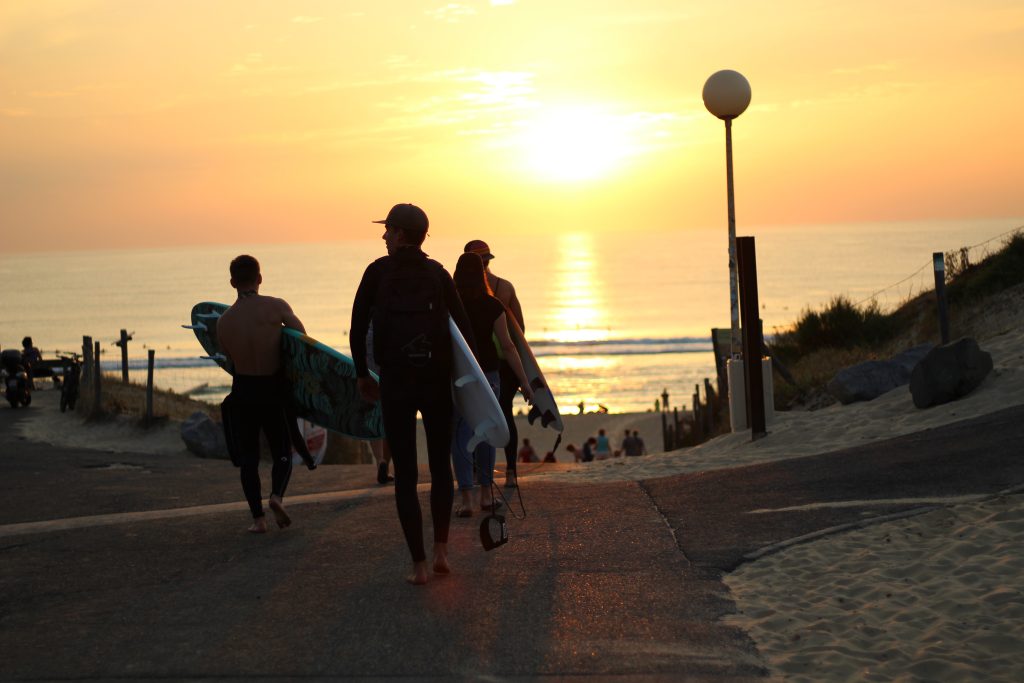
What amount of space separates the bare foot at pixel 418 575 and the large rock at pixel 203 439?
11.4 meters

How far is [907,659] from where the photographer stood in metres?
4.93

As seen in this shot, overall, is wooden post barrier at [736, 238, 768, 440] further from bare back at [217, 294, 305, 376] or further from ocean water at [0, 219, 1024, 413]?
ocean water at [0, 219, 1024, 413]

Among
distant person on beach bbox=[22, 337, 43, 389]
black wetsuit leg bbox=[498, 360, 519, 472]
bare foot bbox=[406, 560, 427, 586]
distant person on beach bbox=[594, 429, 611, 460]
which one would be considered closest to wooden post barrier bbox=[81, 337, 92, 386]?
distant person on beach bbox=[22, 337, 43, 389]

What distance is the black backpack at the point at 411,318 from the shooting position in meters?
6.05

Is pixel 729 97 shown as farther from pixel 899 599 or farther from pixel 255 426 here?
pixel 899 599

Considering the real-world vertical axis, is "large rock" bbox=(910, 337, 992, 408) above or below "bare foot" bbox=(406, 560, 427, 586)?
above

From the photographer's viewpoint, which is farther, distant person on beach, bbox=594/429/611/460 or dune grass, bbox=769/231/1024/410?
distant person on beach, bbox=594/429/611/460

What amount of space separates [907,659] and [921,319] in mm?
16524

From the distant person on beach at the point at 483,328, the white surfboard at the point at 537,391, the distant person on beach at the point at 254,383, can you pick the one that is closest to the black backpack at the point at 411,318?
the distant person on beach at the point at 483,328

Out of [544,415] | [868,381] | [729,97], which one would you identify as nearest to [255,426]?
[544,415]

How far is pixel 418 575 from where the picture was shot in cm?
622

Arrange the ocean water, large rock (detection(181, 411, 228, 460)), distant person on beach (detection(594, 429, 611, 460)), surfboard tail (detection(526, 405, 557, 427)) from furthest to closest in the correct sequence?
the ocean water < distant person on beach (detection(594, 429, 611, 460)) < large rock (detection(181, 411, 228, 460)) < surfboard tail (detection(526, 405, 557, 427))

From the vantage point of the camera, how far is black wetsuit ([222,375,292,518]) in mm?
7707

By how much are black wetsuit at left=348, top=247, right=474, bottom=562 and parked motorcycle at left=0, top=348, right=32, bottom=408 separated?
18.1 metres
